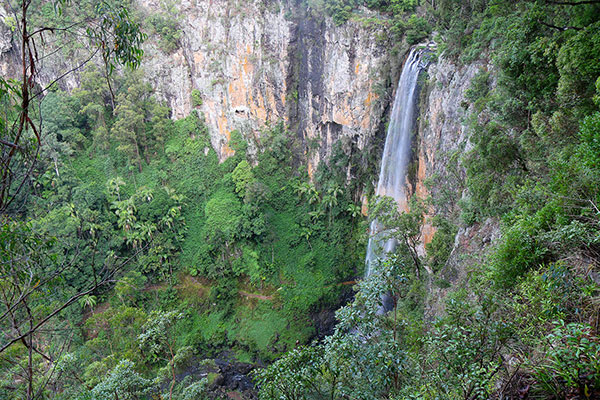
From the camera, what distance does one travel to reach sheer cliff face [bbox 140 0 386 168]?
673 inches

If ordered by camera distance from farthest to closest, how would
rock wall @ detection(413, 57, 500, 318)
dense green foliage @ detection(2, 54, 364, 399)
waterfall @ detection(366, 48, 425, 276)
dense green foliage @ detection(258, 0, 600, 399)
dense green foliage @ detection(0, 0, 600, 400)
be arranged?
dense green foliage @ detection(2, 54, 364, 399) < waterfall @ detection(366, 48, 425, 276) < rock wall @ detection(413, 57, 500, 318) < dense green foliage @ detection(0, 0, 600, 400) < dense green foliage @ detection(258, 0, 600, 399)

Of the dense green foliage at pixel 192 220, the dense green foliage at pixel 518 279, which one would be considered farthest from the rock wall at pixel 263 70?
the dense green foliage at pixel 518 279

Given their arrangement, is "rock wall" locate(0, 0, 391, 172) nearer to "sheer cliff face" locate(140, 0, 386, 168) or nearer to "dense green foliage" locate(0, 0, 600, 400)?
"sheer cliff face" locate(140, 0, 386, 168)

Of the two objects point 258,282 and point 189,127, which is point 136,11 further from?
point 258,282

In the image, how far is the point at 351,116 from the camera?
17.6 metres

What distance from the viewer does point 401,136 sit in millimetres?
14078

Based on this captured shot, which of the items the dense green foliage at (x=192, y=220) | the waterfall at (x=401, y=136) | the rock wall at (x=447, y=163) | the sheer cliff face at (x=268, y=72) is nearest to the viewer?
the rock wall at (x=447, y=163)

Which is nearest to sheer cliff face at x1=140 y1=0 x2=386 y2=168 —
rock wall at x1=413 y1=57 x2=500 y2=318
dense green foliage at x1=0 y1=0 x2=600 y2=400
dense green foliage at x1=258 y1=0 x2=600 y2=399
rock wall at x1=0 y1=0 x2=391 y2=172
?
rock wall at x1=0 y1=0 x2=391 y2=172

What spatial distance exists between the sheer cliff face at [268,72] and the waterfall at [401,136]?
6.56 ft

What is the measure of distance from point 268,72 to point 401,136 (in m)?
9.90

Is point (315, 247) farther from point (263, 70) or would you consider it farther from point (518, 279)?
point (518, 279)

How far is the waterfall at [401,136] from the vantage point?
526 inches

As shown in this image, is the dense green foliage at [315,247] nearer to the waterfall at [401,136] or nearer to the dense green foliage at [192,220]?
the dense green foliage at [192,220]

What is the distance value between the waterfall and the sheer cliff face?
2000mm
